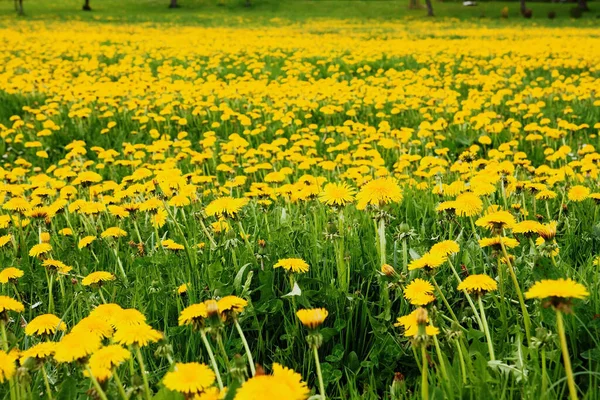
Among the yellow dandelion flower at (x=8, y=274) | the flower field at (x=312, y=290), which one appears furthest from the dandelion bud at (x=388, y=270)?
the yellow dandelion flower at (x=8, y=274)

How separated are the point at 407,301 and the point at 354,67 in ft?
30.7

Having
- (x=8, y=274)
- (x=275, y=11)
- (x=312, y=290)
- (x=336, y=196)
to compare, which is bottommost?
(x=312, y=290)

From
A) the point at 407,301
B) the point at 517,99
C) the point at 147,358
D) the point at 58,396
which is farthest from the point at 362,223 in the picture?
the point at 517,99

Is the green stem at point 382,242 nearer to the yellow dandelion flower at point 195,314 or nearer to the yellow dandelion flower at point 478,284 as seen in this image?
the yellow dandelion flower at point 478,284

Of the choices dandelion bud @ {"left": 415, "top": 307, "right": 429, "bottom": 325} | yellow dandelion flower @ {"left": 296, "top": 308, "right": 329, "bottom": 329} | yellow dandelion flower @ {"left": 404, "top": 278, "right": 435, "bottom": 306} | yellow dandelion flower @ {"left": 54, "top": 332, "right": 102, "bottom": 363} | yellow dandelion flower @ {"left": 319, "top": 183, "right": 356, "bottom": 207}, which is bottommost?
yellow dandelion flower @ {"left": 404, "top": 278, "right": 435, "bottom": 306}

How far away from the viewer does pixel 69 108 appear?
721cm

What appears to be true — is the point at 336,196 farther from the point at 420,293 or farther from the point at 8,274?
the point at 8,274

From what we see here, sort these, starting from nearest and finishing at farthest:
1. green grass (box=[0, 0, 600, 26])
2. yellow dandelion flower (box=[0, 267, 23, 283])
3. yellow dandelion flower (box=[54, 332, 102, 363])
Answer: yellow dandelion flower (box=[54, 332, 102, 363]) < yellow dandelion flower (box=[0, 267, 23, 283]) < green grass (box=[0, 0, 600, 26])

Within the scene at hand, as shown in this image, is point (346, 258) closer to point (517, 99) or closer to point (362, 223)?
point (362, 223)

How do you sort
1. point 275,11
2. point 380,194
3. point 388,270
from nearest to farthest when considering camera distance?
1. point 388,270
2. point 380,194
3. point 275,11

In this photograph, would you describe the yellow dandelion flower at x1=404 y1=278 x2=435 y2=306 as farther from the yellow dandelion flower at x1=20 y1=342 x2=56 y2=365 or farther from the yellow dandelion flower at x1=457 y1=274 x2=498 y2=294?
the yellow dandelion flower at x1=20 y1=342 x2=56 y2=365

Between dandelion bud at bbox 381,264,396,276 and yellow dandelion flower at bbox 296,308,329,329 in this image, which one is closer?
yellow dandelion flower at bbox 296,308,329,329

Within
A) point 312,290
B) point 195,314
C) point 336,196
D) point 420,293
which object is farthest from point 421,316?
point 336,196

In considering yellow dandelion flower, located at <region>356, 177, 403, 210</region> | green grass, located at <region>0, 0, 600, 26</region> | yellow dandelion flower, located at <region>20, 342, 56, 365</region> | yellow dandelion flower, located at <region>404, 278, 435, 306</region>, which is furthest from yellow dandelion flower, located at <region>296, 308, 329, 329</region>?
green grass, located at <region>0, 0, 600, 26</region>
